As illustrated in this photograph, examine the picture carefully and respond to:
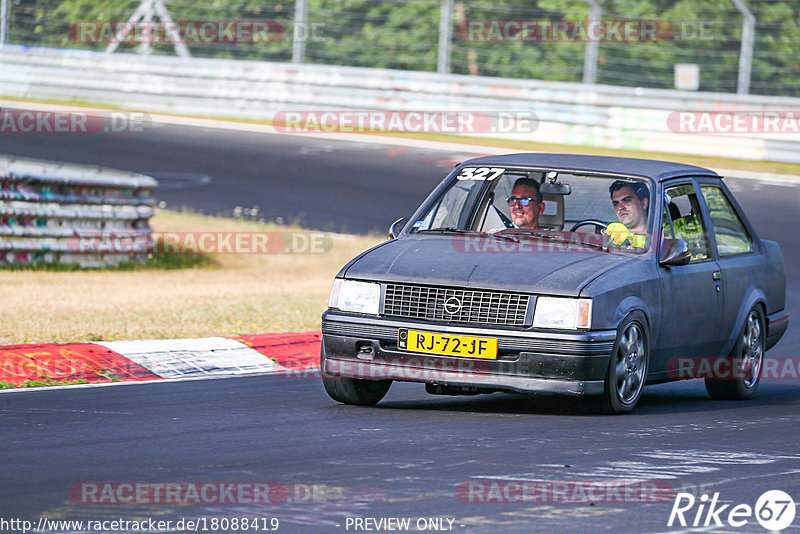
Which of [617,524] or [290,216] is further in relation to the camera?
[290,216]

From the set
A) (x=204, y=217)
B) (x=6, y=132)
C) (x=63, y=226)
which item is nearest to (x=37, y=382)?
(x=63, y=226)

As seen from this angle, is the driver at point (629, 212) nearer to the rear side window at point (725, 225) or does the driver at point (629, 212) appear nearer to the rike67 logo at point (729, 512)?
the rear side window at point (725, 225)

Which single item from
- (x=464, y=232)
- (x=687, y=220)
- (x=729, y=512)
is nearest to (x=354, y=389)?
(x=464, y=232)

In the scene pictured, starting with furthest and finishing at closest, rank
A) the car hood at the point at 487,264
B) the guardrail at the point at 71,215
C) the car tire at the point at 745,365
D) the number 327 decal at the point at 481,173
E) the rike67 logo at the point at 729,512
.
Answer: the guardrail at the point at 71,215, the car tire at the point at 745,365, the number 327 decal at the point at 481,173, the car hood at the point at 487,264, the rike67 logo at the point at 729,512

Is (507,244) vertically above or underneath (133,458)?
above

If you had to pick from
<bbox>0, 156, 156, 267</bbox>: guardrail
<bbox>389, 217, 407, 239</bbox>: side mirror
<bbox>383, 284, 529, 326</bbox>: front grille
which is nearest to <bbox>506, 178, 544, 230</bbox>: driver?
<bbox>389, 217, 407, 239</bbox>: side mirror

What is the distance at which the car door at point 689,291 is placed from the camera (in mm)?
8414

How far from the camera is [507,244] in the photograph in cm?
824

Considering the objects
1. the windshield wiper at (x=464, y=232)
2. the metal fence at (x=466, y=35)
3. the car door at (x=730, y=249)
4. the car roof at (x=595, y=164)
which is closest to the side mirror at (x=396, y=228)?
the windshield wiper at (x=464, y=232)

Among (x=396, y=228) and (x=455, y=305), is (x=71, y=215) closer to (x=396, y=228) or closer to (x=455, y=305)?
(x=396, y=228)

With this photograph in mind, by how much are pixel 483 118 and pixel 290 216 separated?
8.17 metres

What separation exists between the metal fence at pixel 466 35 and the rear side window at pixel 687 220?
16.2 metres

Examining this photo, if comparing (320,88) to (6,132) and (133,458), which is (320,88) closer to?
(6,132)

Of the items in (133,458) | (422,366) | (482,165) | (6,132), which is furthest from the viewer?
(6,132)
